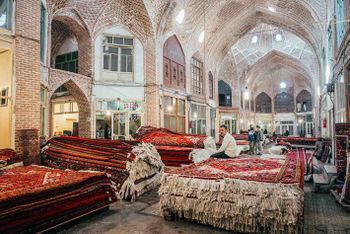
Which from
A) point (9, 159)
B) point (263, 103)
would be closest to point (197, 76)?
point (9, 159)

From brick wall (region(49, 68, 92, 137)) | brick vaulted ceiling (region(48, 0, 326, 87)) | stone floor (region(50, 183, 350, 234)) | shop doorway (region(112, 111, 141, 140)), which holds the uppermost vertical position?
brick vaulted ceiling (region(48, 0, 326, 87))

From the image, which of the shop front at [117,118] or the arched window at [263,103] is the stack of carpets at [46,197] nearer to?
the shop front at [117,118]

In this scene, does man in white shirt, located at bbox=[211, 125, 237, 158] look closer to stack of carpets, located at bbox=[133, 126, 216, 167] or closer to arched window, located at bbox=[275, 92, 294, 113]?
stack of carpets, located at bbox=[133, 126, 216, 167]

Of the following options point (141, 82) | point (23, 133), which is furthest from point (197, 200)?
point (141, 82)

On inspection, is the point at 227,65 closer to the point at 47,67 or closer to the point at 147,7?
the point at 147,7

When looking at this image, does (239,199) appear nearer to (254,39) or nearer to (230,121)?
(254,39)

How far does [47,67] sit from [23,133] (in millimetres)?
5364

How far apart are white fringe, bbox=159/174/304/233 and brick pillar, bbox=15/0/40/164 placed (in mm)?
4233

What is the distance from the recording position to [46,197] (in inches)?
136

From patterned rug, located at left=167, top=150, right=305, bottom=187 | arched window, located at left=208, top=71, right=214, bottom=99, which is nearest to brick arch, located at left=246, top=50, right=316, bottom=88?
arched window, located at left=208, top=71, right=214, bottom=99

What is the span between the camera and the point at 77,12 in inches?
484

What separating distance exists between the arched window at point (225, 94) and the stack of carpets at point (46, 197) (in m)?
25.7

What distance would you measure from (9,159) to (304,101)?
3569 centimetres

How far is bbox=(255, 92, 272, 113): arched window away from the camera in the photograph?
3594 cm
